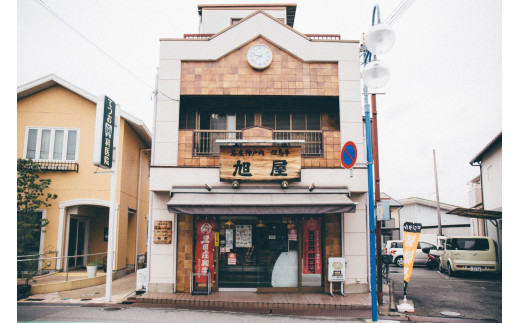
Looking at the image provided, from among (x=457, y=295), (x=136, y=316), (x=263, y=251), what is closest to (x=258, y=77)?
(x=263, y=251)

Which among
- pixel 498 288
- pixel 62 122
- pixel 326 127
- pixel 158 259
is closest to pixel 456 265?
pixel 498 288

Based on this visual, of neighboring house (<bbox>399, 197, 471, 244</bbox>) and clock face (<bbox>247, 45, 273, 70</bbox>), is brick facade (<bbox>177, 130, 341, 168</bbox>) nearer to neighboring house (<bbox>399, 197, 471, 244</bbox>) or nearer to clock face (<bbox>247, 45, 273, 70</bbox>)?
clock face (<bbox>247, 45, 273, 70</bbox>)

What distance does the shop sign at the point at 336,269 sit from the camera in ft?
40.8

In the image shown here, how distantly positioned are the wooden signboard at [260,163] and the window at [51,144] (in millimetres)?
7852

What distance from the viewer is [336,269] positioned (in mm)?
12477

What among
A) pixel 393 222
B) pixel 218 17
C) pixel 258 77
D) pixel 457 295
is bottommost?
pixel 457 295

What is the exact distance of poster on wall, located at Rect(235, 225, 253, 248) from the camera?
13.2m

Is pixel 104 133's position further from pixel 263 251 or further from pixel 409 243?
pixel 409 243

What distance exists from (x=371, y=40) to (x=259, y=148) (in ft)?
19.9

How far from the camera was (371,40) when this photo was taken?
7.53 meters

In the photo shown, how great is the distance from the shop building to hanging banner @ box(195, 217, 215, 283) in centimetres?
3

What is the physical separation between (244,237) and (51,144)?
9478mm

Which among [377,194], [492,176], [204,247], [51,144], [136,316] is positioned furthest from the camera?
[492,176]

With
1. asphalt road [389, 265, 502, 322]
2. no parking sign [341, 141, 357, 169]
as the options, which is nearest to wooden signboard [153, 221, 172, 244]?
no parking sign [341, 141, 357, 169]
